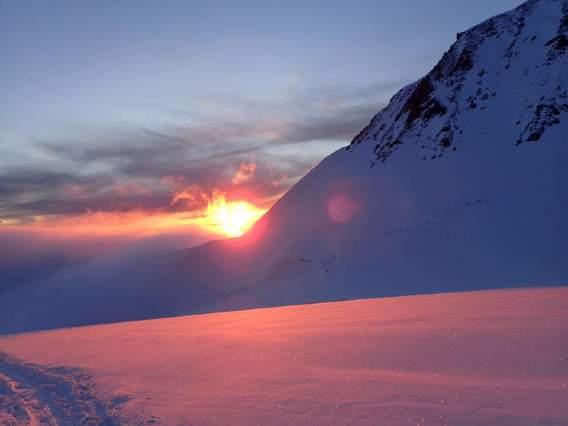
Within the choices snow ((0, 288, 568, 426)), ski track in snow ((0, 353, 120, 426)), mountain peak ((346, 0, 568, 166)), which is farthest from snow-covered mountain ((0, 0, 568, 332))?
ski track in snow ((0, 353, 120, 426))

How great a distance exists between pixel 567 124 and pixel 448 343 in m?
46.1

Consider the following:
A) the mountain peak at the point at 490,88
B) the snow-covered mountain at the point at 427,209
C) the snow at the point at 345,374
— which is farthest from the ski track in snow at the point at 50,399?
the mountain peak at the point at 490,88

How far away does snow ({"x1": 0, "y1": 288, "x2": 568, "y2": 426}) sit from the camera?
5863 mm

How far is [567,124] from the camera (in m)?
47.3

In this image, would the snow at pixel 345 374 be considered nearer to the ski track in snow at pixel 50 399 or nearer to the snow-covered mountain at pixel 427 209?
the ski track in snow at pixel 50 399

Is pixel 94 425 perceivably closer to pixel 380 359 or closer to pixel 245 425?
pixel 245 425

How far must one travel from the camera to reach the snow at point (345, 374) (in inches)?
231

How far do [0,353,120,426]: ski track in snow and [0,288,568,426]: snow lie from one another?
0.17 feet

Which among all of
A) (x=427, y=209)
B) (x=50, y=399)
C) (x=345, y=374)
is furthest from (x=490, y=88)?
(x=50, y=399)

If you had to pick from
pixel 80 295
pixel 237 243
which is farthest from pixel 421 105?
pixel 80 295

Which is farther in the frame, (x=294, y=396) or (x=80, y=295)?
(x=80, y=295)

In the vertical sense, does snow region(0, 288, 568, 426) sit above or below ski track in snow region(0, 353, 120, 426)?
below

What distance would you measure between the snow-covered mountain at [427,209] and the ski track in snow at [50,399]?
25.9 m

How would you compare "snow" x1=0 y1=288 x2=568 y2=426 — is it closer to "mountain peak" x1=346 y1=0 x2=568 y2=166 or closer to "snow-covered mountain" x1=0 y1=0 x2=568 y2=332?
"snow-covered mountain" x1=0 y1=0 x2=568 y2=332
